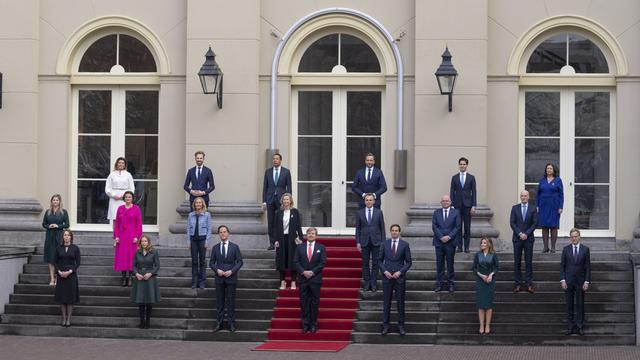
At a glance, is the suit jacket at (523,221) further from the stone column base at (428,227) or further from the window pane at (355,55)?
the window pane at (355,55)

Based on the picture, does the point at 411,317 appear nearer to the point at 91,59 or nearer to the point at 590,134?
the point at 590,134

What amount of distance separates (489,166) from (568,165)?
164cm

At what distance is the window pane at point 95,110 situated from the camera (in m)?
25.7

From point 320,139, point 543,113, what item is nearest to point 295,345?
point 320,139

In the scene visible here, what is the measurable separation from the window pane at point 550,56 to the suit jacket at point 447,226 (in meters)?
4.31

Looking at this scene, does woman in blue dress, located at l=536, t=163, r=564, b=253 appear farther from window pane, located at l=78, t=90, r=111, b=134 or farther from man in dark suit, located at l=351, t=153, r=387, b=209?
window pane, located at l=78, t=90, r=111, b=134

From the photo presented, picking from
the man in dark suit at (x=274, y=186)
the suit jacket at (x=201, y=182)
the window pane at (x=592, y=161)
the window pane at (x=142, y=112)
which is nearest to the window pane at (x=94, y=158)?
the window pane at (x=142, y=112)

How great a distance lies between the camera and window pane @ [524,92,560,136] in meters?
24.8

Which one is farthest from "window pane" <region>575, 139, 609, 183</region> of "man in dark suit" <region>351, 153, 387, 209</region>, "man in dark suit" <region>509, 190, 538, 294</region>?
"man in dark suit" <region>351, 153, 387, 209</region>

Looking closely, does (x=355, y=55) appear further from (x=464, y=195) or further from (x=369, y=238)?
(x=369, y=238)

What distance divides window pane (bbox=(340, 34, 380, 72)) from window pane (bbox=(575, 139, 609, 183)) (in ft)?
14.5

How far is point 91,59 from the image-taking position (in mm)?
25609

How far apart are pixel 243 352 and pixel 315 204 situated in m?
6.14

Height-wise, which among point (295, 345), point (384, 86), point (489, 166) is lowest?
point (295, 345)
